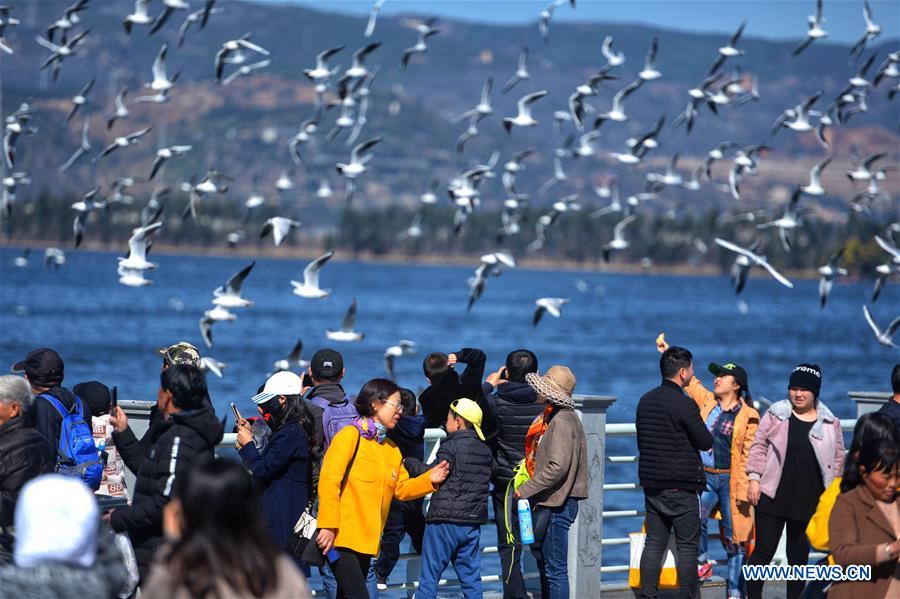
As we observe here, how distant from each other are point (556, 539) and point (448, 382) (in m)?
1.26

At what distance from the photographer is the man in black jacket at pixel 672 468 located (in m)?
9.33

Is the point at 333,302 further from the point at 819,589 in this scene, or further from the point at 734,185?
the point at 819,589

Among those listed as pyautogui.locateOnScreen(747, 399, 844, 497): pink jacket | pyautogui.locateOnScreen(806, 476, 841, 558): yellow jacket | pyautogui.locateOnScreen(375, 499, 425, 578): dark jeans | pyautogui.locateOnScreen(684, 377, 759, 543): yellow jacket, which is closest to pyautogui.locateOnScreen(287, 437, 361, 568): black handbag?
pyautogui.locateOnScreen(375, 499, 425, 578): dark jeans

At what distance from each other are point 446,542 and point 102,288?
11620cm

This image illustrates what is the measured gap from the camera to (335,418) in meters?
8.56

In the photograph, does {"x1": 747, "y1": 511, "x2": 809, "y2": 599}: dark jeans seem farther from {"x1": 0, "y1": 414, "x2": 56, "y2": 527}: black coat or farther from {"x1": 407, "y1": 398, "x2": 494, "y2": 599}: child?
{"x1": 0, "y1": 414, "x2": 56, "y2": 527}: black coat

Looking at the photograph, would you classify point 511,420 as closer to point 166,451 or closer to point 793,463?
point 793,463

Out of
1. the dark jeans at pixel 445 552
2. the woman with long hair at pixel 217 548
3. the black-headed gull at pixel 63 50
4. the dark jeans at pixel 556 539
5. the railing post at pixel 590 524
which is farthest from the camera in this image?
the black-headed gull at pixel 63 50

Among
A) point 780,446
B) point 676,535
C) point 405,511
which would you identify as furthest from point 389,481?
point 780,446

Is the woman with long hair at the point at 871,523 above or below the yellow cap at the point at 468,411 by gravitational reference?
above

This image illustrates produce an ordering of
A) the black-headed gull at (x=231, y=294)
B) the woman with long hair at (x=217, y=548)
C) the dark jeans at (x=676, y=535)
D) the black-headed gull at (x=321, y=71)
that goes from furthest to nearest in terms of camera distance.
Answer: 1. the black-headed gull at (x=321, y=71)
2. the black-headed gull at (x=231, y=294)
3. the dark jeans at (x=676, y=535)
4. the woman with long hair at (x=217, y=548)

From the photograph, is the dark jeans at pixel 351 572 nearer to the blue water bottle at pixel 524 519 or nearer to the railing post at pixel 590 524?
the blue water bottle at pixel 524 519

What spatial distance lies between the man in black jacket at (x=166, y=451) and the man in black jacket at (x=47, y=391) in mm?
987

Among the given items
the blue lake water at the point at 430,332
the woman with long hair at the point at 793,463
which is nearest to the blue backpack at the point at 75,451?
the woman with long hair at the point at 793,463
